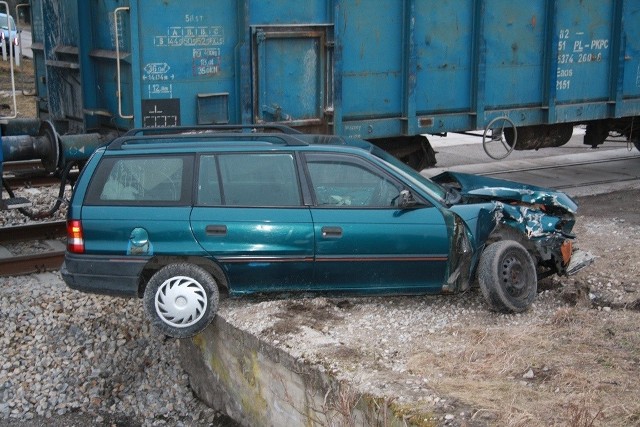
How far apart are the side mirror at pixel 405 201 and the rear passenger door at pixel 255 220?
0.75 metres

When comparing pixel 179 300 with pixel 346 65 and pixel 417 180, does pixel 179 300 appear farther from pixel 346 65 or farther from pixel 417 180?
pixel 346 65

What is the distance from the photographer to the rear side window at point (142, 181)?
678 cm

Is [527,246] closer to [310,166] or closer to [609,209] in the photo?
[310,166]

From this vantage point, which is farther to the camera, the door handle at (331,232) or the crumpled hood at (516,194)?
the crumpled hood at (516,194)

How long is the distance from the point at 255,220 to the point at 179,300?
85 centimetres

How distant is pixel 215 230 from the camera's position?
22.1ft

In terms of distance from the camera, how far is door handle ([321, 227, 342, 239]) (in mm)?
6805

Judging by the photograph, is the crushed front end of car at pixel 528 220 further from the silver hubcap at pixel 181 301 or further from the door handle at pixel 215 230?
the silver hubcap at pixel 181 301

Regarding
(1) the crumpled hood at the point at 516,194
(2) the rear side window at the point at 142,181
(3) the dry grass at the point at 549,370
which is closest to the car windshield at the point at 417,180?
(1) the crumpled hood at the point at 516,194

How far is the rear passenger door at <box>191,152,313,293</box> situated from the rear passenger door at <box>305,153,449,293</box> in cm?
14

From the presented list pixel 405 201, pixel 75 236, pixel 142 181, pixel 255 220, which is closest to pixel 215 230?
pixel 255 220

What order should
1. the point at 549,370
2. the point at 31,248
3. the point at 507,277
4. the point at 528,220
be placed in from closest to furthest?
the point at 549,370
the point at 507,277
the point at 528,220
the point at 31,248

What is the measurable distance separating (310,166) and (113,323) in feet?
7.84

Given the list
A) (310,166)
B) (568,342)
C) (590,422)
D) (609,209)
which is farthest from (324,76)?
(590,422)
